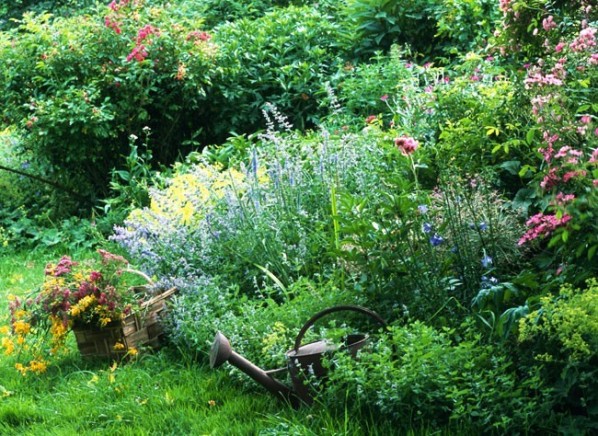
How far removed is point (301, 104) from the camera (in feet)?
28.7

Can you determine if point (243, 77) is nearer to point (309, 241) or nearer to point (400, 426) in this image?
point (309, 241)

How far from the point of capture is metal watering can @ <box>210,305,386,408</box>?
3771 millimetres

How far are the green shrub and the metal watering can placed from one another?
476 centimetres

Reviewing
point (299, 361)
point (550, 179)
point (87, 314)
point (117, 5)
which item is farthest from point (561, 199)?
point (117, 5)

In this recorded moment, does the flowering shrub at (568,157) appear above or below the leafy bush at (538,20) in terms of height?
below

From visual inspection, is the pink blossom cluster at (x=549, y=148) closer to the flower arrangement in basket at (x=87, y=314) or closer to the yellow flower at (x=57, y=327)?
the flower arrangement in basket at (x=87, y=314)

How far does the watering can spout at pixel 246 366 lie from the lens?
3809mm

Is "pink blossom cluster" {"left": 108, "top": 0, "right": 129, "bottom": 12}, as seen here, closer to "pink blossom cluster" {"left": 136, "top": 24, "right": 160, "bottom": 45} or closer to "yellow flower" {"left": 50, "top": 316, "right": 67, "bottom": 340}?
"pink blossom cluster" {"left": 136, "top": 24, "right": 160, "bottom": 45}

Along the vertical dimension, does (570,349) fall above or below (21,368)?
above

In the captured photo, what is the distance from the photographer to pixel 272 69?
348 inches

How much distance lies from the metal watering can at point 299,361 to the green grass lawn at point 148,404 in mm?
83

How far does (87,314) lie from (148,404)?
0.82 metres

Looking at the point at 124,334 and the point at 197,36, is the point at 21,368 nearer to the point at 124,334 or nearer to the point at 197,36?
the point at 124,334

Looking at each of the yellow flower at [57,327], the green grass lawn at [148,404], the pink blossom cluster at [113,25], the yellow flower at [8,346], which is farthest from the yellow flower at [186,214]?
the pink blossom cluster at [113,25]
